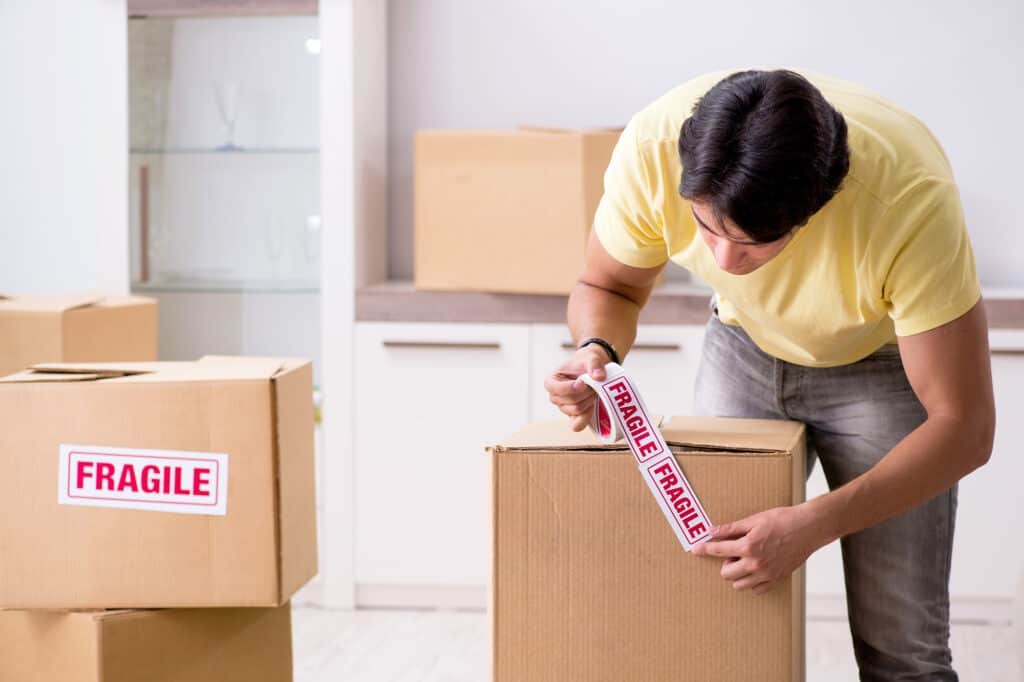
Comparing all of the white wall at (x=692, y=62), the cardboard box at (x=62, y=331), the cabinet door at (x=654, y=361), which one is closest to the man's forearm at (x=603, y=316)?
the cardboard box at (x=62, y=331)

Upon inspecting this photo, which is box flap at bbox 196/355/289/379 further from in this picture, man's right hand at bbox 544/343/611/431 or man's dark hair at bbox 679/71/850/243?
man's dark hair at bbox 679/71/850/243

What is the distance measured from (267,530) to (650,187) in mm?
590

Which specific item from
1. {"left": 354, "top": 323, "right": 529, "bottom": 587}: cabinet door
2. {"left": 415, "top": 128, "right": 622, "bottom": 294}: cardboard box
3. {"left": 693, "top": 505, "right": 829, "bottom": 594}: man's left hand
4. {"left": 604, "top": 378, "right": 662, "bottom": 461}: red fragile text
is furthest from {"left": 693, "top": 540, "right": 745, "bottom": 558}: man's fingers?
{"left": 354, "top": 323, "right": 529, "bottom": 587}: cabinet door

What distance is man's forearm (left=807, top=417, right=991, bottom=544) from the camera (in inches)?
45.7

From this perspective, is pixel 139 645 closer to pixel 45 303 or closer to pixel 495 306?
pixel 45 303

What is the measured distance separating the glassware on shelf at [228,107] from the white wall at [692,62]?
16.5 inches

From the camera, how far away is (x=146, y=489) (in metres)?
1.35

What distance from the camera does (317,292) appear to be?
110 inches

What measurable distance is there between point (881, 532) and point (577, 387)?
1.50 feet

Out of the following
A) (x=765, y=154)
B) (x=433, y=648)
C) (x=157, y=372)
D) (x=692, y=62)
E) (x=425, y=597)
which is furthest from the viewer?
(x=692, y=62)

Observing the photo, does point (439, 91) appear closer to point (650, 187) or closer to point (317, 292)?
point (317, 292)

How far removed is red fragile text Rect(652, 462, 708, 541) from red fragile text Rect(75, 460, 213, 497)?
54cm

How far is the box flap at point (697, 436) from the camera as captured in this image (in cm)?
115

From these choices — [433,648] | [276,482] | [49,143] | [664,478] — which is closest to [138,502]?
[276,482]
